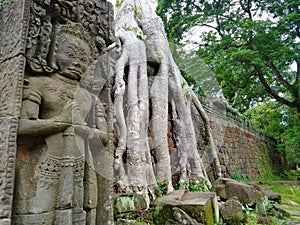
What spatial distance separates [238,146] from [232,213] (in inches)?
219

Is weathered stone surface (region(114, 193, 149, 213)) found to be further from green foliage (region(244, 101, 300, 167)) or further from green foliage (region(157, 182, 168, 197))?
green foliage (region(244, 101, 300, 167))

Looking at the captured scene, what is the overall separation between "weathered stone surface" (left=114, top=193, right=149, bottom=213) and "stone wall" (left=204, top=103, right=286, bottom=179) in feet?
9.18

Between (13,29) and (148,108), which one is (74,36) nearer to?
(13,29)

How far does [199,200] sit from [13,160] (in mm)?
1964

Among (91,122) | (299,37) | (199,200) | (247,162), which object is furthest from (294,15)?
(91,122)

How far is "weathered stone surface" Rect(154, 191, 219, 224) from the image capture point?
254 cm

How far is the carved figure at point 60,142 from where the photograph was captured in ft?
4.95

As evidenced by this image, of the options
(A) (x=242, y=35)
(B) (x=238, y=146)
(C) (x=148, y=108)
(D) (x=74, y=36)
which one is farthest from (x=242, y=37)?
(D) (x=74, y=36)

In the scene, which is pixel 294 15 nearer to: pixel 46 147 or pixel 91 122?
pixel 91 122

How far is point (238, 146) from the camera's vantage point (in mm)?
8219

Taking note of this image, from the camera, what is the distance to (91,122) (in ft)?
6.71

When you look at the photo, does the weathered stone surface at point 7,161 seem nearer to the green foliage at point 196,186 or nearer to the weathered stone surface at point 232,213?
the weathered stone surface at point 232,213

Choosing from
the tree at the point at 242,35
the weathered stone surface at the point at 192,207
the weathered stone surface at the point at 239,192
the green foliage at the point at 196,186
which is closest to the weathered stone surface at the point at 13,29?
the weathered stone surface at the point at 192,207

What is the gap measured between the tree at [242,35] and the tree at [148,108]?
2810mm
